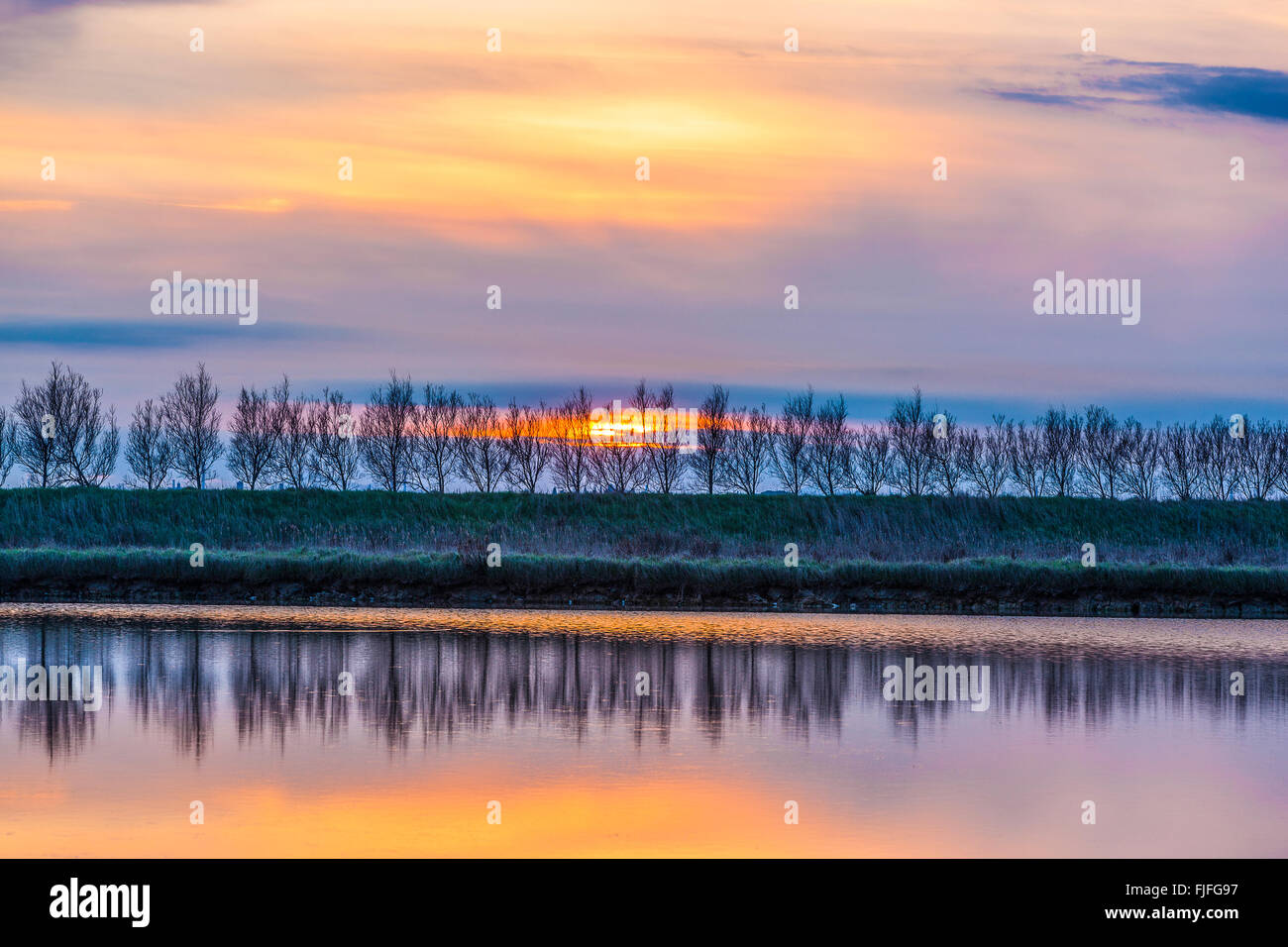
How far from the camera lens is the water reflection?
15227mm

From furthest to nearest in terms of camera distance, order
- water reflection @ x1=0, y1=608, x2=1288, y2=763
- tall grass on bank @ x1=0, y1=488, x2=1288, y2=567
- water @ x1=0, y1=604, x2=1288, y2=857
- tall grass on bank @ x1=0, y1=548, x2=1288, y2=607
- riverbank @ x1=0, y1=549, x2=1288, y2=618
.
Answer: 1. tall grass on bank @ x1=0, y1=488, x2=1288, y2=567
2. tall grass on bank @ x1=0, y1=548, x2=1288, y2=607
3. riverbank @ x1=0, y1=549, x2=1288, y2=618
4. water reflection @ x1=0, y1=608, x2=1288, y2=763
5. water @ x1=0, y1=604, x2=1288, y2=857

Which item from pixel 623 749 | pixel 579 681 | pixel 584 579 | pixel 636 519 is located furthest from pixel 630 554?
pixel 623 749

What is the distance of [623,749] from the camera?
1384 cm

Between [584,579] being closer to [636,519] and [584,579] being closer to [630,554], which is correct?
[630,554]

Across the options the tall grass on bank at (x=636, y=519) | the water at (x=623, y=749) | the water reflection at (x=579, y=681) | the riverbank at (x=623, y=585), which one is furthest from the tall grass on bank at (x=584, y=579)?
the tall grass on bank at (x=636, y=519)

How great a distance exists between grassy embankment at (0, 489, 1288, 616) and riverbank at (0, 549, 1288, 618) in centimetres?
5

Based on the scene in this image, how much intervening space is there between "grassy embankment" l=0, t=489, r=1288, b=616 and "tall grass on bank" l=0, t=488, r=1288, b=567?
14 cm

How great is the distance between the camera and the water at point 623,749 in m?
10.6

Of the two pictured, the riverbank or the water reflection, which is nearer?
the water reflection

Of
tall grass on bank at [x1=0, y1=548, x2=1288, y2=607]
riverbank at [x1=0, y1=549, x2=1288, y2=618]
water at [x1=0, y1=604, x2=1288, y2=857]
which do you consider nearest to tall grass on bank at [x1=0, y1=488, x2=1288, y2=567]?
tall grass on bank at [x1=0, y1=548, x2=1288, y2=607]

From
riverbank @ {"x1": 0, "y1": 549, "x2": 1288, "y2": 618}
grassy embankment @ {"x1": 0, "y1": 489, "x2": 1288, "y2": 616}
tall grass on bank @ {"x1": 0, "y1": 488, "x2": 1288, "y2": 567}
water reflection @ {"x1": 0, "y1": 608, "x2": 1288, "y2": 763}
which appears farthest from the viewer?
tall grass on bank @ {"x1": 0, "y1": 488, "x2": 1288, "y2": 567}

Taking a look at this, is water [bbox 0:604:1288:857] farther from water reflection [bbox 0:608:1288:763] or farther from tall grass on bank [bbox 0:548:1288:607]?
tall grass on bank [bbox 0:548:1288:607]

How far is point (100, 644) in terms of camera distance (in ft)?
71.3
